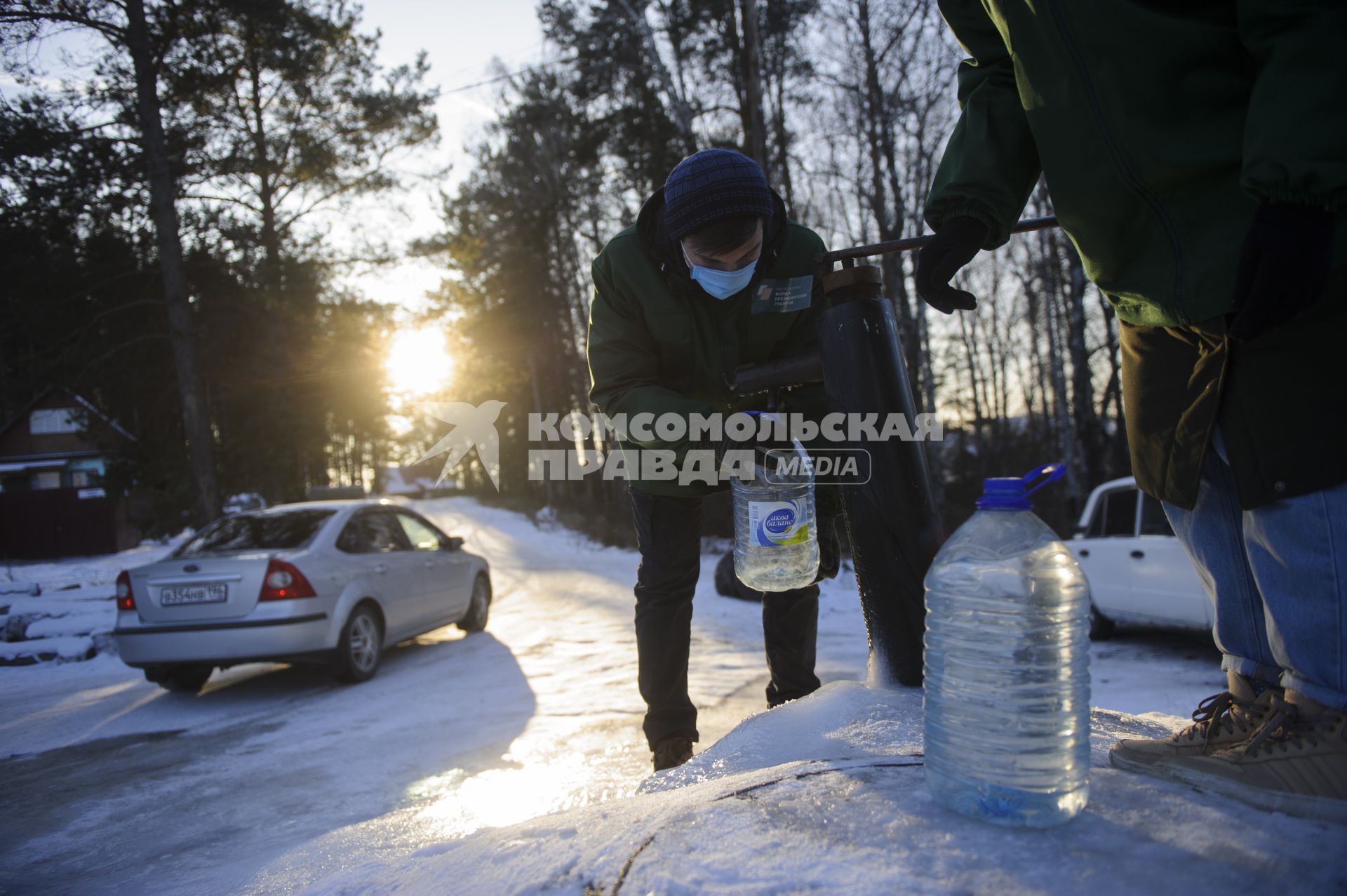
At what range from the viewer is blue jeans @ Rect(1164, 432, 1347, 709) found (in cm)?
138

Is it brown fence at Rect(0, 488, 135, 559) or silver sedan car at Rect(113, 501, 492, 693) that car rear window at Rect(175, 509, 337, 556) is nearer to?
silver sedan car at Rect(113, 501, 492, 693)

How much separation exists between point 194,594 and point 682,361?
5091 millimetres

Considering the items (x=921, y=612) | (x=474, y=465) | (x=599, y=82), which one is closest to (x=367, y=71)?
(x=599, y=82)

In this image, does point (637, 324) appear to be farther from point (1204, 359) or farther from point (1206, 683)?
point (1206, 683)

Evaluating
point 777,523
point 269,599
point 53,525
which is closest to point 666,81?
point 269,599

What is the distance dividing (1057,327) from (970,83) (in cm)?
2196

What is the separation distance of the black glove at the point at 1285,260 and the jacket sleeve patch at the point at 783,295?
1.60 meters

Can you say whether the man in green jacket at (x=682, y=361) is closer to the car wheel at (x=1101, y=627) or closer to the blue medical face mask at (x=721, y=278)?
the blue medical face mask at (x=721, y=278)

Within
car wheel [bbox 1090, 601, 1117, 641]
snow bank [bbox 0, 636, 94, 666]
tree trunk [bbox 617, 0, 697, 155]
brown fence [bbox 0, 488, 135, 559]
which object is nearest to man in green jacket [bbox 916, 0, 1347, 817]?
car wheel [bbox 1090, 601, 1117, 641]

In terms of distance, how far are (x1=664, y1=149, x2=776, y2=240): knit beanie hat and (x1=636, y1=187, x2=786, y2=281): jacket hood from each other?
12 cm

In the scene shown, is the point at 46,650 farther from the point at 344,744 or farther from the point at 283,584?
the point at 344,744

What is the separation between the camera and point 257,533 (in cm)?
688

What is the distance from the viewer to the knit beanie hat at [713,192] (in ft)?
8.36

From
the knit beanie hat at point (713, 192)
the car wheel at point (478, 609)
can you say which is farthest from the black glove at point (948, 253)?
the car wheel at point (478, 609)
